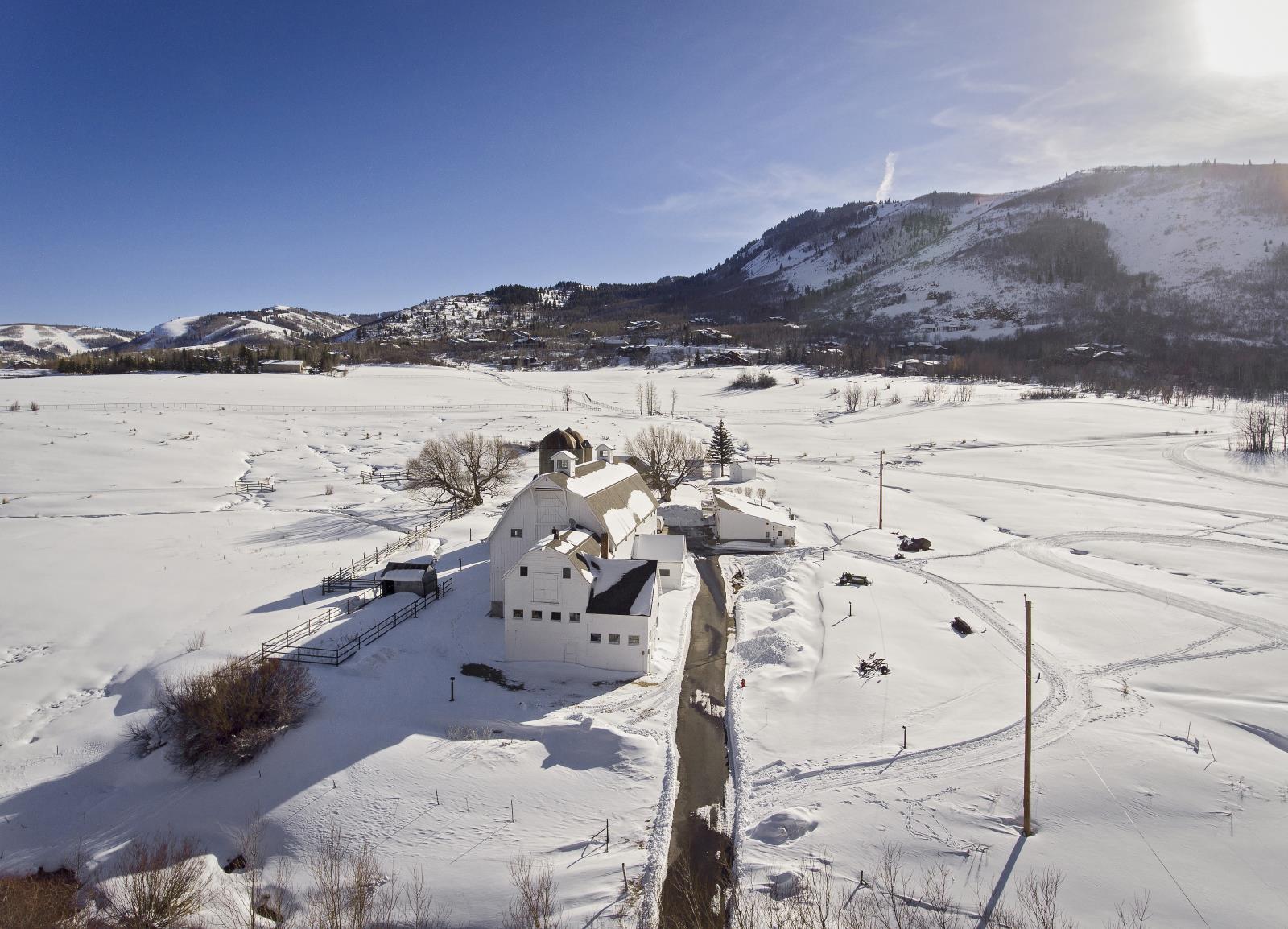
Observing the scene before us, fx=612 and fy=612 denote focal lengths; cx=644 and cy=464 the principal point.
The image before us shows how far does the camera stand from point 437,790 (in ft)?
58.3

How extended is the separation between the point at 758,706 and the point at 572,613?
814cm

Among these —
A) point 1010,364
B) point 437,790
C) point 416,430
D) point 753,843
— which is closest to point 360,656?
point 437,790

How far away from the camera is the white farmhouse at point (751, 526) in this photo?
43719 mm

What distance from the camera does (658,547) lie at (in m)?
34.5

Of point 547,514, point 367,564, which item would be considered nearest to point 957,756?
point 547,514

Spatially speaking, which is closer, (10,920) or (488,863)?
(10,920)

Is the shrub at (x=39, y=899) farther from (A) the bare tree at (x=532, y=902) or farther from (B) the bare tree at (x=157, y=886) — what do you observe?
(A) the bare tree at (x=532, y=902)

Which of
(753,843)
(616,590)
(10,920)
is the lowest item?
(753,843)

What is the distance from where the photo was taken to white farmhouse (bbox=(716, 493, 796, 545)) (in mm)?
43719

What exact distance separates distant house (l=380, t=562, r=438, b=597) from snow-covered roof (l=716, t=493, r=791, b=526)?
2216 centimetres

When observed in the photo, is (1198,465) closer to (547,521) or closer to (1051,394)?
(1051,394)

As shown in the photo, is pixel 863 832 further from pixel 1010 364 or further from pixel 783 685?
pixel 1010 364

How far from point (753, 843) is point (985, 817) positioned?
20.7 ft

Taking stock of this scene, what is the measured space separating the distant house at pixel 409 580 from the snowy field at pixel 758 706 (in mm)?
2039
